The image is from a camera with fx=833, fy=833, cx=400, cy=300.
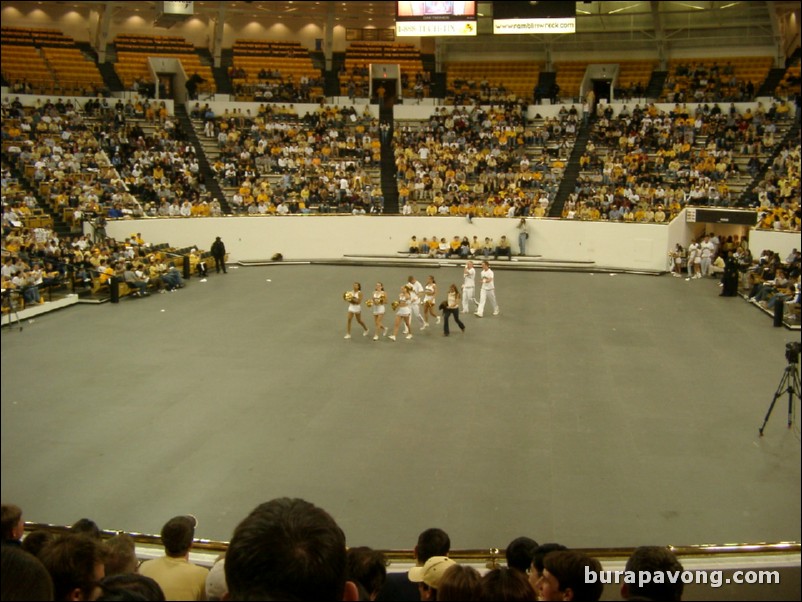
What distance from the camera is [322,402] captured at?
46.5ft

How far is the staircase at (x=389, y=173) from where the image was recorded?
3610 centimetres

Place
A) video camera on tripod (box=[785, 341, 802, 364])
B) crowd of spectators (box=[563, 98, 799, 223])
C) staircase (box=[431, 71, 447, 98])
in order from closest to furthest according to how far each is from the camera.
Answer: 1. video camera on tripod (box=[785, 341, 802, 364])
2. crowd of spectators (box=[563, 98, 799, 223])
3. staircase (box=[431, 71, 447, 98])

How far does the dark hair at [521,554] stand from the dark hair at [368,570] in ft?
3.36

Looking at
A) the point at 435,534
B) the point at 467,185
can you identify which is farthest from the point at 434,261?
the point at 435,534

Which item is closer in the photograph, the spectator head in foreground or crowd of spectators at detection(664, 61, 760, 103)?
the spectator head in foreground

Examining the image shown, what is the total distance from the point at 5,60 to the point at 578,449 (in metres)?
36.2

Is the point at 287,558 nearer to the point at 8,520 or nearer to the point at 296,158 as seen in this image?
the point at 8,520

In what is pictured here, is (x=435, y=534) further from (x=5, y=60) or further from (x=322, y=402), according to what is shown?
(x=5, y=60)

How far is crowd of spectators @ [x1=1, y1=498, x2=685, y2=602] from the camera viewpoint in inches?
91.0

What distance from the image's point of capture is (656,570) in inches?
154

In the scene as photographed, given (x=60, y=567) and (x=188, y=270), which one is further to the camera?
(x=188, y=270)

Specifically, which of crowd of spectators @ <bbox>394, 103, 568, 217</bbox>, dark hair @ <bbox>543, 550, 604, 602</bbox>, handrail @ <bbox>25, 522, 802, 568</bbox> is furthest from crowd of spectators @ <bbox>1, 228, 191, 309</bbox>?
dark hair @ <bbox>543, 550, 604, 602</bbox>

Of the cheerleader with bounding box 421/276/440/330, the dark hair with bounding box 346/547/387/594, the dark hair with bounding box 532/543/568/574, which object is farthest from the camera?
the cheerleader with bounding box 421/276/440/330

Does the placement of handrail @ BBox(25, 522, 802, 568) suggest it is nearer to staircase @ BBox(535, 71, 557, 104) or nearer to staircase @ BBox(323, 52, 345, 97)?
staircase @ BBox(535, 71, 557, 104)
